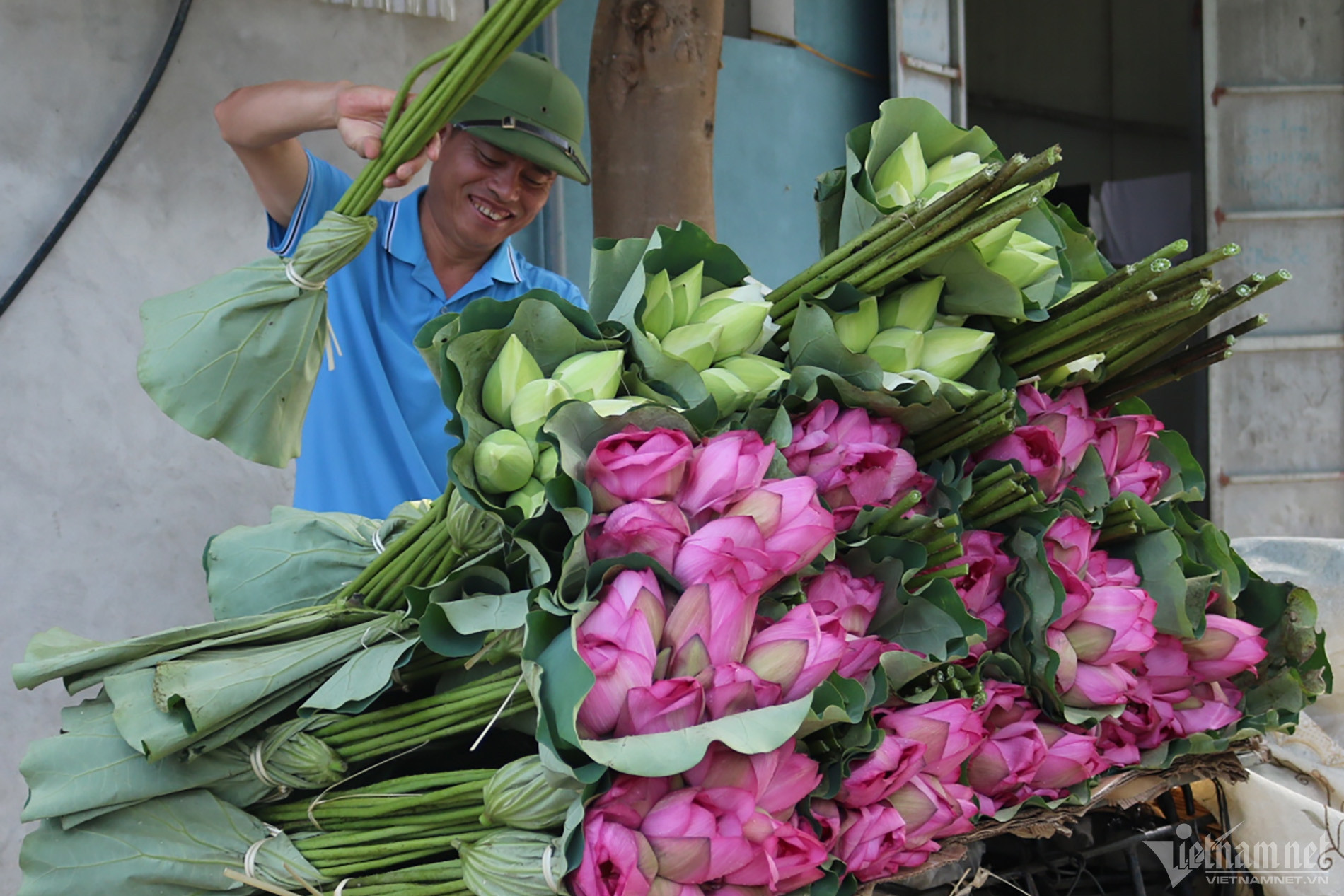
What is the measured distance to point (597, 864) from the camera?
0.62m

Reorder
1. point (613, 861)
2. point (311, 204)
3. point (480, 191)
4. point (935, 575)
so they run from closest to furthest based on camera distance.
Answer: point (613, 861), point (935, 575), point (311, 204), point (480, 191)

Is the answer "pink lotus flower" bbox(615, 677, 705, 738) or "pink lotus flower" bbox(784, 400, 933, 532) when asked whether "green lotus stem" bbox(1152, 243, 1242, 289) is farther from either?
"pink lotus flower" bbox(615, 677, 705, 738)

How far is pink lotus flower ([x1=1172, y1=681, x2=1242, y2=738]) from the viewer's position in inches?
38.7

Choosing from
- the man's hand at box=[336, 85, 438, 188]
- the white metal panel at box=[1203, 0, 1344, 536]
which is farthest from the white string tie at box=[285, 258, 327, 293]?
the white metal panel at box=[1203, 0, 1344, 536]

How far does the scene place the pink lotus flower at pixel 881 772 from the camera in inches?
28.9

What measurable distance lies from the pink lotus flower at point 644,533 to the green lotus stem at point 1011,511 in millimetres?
308

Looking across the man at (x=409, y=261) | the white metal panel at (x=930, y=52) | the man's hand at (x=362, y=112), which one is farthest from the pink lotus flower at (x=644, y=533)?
the white metal panel at (x=930, y=52)

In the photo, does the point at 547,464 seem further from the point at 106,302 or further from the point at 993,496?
the point at 106,302

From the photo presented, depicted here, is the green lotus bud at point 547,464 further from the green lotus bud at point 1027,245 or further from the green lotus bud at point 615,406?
the green lotus bud at point 1027,245

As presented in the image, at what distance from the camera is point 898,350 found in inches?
33.9

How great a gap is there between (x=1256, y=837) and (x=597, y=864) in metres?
0.77

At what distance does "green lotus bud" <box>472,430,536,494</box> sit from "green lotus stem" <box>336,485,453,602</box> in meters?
0.05

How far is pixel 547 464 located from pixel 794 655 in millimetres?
195

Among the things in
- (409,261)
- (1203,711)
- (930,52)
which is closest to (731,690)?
(1203,711)
